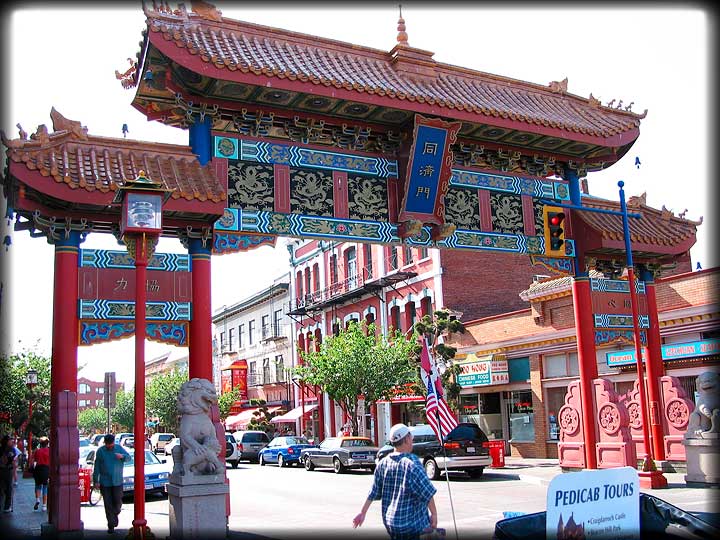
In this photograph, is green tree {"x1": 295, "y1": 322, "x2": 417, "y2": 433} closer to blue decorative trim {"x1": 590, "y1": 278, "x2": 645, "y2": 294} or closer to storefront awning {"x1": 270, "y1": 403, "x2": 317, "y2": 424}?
storefront awning {"x1": 270, "y1": 403, "x2": 317, "y2": 424}

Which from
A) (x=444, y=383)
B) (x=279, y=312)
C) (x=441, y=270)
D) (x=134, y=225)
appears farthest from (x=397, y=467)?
(x=279, y=312)

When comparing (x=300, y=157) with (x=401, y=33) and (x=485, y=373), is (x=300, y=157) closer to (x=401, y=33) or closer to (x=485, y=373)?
(x=401, y=33)

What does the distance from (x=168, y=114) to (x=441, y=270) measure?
2357cm

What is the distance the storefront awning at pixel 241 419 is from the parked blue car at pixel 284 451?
1434 centimetres

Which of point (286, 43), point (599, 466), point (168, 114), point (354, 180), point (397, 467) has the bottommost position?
point (599, 466)

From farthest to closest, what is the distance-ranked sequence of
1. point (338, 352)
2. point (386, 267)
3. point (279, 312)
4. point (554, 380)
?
point (279, 312), point (386, 267), point (338, 352), point (554, 380)

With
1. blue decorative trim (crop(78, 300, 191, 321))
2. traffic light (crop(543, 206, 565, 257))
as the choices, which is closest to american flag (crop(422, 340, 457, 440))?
blue decorative trim (crop(78, 300, 191, 321))

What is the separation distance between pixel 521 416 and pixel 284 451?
37.6ft

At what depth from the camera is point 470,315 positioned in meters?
36.8

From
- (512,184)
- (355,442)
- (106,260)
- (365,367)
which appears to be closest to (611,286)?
(512,184)

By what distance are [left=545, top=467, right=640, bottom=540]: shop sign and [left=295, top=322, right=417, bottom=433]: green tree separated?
26868 mm

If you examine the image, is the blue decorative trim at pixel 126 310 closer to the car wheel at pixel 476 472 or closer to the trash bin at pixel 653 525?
the trash bin at pixel 653 525

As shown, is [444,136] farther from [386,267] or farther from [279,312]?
[279,312]

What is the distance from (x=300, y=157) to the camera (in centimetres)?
1454
